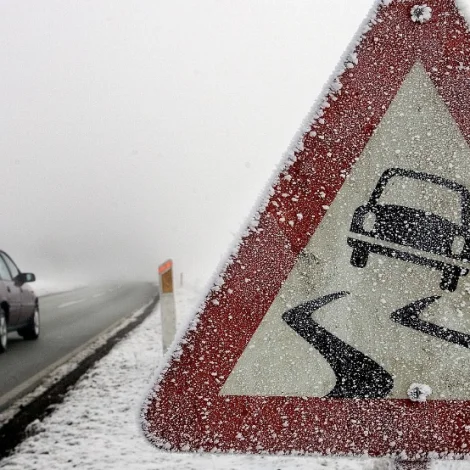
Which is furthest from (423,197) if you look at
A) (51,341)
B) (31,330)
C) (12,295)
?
(31,330)

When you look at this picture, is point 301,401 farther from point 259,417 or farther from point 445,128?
point 445,128

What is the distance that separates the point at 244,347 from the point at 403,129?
23.0 inches

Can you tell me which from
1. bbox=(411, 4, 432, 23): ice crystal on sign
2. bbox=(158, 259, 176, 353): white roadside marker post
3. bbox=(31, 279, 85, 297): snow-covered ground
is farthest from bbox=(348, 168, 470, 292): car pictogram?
bbox=(31, 279, 85, 297): snow-covered ground

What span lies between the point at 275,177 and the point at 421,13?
47 centimetres

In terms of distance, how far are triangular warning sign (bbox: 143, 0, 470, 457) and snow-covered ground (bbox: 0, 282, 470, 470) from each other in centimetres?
64

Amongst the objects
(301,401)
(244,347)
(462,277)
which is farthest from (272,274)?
(462,277)

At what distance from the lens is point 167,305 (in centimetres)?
549

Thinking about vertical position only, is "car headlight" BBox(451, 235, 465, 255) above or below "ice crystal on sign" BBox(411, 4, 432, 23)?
below

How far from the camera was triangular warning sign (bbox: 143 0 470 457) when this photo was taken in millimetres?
989

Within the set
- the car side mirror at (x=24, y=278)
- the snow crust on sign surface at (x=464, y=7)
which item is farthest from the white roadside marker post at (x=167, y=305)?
A: the snow crust on sign surface at (x=464, y=7)

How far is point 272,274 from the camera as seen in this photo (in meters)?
1.01

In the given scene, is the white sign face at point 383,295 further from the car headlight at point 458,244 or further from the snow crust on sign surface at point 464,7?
the snow crust on sign surface at point 464,7

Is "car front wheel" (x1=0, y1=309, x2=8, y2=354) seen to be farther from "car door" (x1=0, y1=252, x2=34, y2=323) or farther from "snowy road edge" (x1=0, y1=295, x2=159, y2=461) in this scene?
"snowy road edge" (x1=0, y1=295, x2=159, y2=461)

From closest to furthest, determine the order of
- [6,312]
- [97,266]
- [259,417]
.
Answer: [259,417], [6,312], [97,266]
